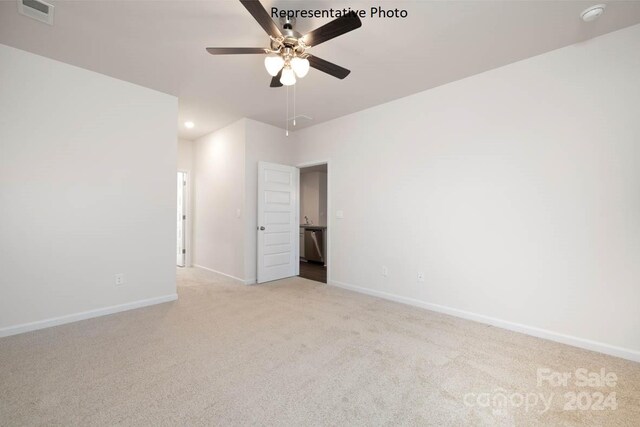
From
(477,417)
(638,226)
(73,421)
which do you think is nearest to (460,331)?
(477,417)

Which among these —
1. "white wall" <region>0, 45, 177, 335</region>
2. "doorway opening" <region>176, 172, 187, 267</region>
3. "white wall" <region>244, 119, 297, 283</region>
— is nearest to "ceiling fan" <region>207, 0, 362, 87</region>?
"white wall" <region>0, 45, 177, 335</region>

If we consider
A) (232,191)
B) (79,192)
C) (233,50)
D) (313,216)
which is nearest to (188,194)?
(232,191)

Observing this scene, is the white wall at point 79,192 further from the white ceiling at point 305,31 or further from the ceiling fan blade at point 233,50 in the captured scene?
the ceiling fan blade at point 233,50

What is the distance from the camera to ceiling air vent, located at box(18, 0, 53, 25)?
6.75ft

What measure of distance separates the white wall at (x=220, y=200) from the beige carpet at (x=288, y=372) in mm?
1709

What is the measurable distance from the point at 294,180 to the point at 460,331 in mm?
3585

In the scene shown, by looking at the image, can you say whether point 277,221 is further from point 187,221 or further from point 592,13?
point 592,13

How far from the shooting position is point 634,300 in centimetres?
225

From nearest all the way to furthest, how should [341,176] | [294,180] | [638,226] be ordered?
1. [638,226]
2. [341,176]
3. [294,180]

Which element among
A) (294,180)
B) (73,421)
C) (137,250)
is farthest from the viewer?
(294,180)

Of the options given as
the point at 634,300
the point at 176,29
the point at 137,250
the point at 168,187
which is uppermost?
the point at 176,29

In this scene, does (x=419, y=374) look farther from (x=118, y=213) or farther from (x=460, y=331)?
(x=118, y=213)

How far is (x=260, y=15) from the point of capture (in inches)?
67.1

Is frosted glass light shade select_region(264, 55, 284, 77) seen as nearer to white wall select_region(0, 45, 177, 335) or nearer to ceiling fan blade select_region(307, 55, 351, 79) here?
ceiling fan blade select_region(307, 55, 351, 79)
